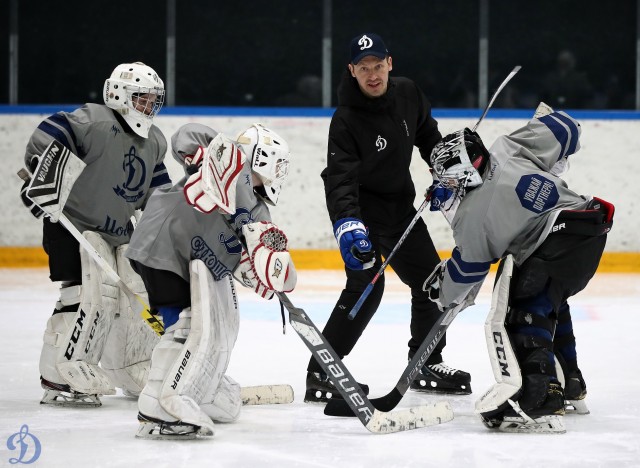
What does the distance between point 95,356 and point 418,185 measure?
3.94 metres

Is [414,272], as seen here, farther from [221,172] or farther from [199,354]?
[221,172]

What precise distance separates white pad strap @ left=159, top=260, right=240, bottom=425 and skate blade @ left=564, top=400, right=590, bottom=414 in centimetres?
109

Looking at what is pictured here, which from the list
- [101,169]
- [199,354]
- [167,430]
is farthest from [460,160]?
[101,169]

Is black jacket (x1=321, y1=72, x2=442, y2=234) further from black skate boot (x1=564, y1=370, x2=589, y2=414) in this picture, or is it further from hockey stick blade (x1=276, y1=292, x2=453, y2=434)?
black skate boot (x1=564, y1=370, x2=589, y2=414)

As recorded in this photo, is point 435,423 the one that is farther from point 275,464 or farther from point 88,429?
point 88,429

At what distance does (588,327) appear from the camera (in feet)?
17.4

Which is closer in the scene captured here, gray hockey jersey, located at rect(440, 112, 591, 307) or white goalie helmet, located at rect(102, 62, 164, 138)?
gray hockey jersey, located at rect(440, 112, 591, 307)

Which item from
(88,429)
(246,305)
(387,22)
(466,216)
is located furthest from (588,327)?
(387,22)

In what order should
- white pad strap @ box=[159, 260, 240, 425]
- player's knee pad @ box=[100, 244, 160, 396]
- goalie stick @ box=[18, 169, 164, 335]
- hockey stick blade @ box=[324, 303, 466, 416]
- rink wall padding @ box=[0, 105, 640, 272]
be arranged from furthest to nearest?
rink wall padding @ box=[0, 105, 640, 272]
player's knee pad @ box=[100, 244, 160, 396]
goalie stick @ box=[18, 169, 164, 335]
hockey stick blade @ box=[324, 303, 466, 416]
white pad strap @ box=[159, 260, 240, 425]

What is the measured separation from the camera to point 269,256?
3.04 m

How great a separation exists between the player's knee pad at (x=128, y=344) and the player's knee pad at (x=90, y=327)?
0.15 ft

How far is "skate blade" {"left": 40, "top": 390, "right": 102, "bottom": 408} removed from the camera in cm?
373

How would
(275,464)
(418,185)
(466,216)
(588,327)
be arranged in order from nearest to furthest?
1. (275,464)
2. (466,216)
3. (588,327)
4. (418,185)
